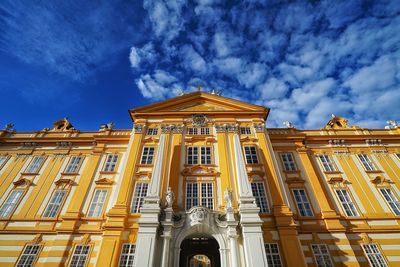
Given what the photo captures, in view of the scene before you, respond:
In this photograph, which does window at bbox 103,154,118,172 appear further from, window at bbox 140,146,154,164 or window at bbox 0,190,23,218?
window at bbox 0,190,23,218

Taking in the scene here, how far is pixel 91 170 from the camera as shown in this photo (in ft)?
80.9

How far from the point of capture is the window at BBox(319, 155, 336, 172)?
25.6 meters

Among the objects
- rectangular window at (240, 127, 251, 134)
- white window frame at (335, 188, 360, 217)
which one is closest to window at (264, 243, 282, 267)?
white window frame at (335, 188, 360, 217)

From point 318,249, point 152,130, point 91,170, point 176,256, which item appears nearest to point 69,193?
point 91,170

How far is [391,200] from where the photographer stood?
2309cm

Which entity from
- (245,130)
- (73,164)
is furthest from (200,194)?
(73,164)

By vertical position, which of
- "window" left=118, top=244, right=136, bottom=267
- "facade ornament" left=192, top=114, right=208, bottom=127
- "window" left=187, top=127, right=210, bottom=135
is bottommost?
"window" left=118, top=244, right=136, bottom=267

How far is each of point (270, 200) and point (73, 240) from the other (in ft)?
58.9

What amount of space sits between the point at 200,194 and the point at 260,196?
567 cm

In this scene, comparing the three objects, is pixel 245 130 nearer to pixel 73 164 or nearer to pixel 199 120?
pixel 199 120

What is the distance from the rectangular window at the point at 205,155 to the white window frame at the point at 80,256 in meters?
12.8

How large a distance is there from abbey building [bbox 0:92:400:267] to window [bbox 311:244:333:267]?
8 cm

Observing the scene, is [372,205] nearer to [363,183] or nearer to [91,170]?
[363,183]

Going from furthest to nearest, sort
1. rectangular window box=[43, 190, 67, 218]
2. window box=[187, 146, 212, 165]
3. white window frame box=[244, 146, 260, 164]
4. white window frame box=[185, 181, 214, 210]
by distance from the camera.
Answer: white window frame box=[244, 146, 260, 164], window box=[187, 146, 212, 165], rectangular window box=[43, 190, 67, 218], white window frame box=[185, 181, 214, 210]
